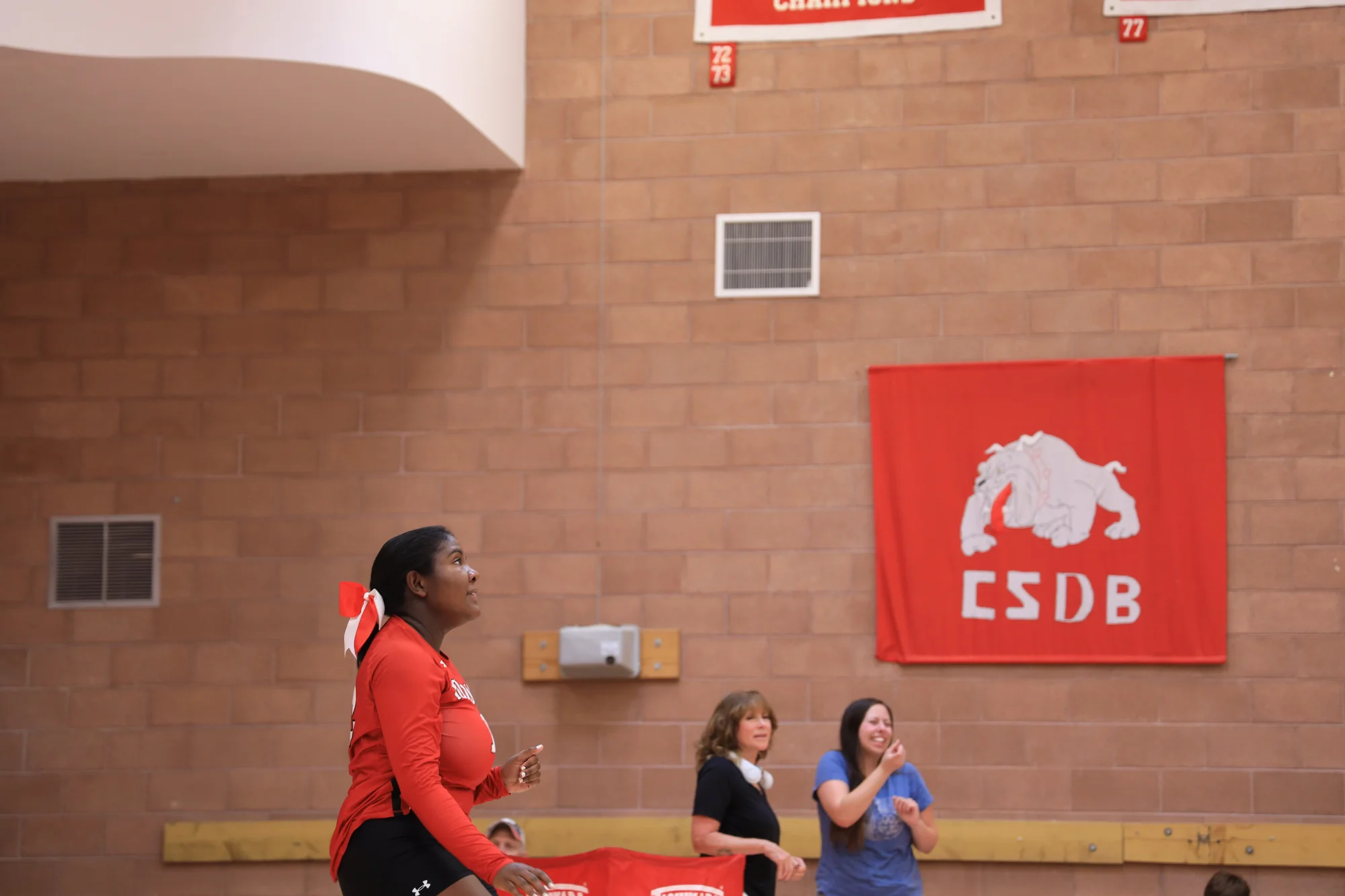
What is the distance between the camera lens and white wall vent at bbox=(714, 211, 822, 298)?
6.49m

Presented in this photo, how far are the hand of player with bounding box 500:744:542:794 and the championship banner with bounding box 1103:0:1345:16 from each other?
458 centimetres

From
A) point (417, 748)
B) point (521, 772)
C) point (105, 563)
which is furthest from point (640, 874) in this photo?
point (105, 563)

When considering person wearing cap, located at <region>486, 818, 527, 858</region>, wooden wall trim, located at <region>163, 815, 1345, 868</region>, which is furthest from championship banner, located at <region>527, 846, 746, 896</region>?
wooden wall trim, located at <region>163, 815, 1345, 868</region>

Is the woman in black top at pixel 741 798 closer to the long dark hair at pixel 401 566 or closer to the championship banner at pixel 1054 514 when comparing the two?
the championship banner at pixel 1054 514

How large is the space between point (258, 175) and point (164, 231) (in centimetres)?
53

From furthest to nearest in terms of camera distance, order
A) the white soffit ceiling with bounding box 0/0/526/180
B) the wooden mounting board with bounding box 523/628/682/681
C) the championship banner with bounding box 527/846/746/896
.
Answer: the wooden mounting board with bounding box 523/628/682/681 < the white soffit ceiling with bounding box 0/0/526/180 < the championship banner with bounding box 527/846/746/896

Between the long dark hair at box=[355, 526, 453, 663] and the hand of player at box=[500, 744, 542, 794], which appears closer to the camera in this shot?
the long dark hair at box=[355, 526, 453, 663]

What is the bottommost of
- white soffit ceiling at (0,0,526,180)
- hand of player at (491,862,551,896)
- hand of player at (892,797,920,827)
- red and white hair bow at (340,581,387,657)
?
hand of player at (892,797,920,827)

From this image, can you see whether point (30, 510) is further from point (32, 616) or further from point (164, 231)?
point (164, 231)

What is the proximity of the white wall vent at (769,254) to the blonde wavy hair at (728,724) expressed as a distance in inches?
84.5

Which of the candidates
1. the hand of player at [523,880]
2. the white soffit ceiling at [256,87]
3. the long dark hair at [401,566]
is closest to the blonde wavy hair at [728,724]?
the long dark hair at [401,566]

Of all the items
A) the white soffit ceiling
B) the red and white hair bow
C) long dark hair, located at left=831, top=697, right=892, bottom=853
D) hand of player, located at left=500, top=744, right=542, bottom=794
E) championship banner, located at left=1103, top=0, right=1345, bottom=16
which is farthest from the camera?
championship banner, located at left=1103, top=0, right=1345, bottom=16

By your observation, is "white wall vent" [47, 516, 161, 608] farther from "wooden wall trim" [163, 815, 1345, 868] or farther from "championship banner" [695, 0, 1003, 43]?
"championship banner" [695, 0, 1003, 43]

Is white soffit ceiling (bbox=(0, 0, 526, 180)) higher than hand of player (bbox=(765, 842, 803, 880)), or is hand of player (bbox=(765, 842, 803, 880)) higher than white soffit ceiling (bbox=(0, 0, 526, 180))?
white soffit ceiling (bbox=(0, 0, 526, 180))
